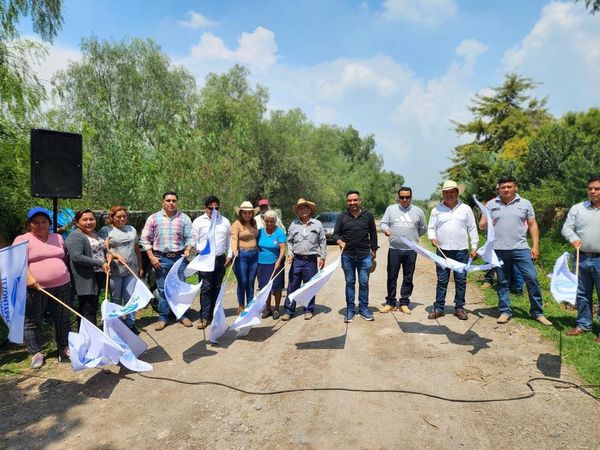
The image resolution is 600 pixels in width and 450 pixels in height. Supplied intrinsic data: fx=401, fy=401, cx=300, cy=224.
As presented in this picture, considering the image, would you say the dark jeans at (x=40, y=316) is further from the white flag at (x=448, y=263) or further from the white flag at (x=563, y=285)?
the white flag at (x=563, y=285)

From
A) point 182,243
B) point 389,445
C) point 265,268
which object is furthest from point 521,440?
point 182,243

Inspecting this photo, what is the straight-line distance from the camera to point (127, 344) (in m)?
4.43

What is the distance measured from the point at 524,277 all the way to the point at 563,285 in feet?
3.06

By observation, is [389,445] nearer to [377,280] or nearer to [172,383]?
[172,383]

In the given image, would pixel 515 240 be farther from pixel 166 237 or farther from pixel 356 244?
pixel 166 237

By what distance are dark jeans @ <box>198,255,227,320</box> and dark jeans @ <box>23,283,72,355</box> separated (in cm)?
173

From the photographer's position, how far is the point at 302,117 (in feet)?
97.2

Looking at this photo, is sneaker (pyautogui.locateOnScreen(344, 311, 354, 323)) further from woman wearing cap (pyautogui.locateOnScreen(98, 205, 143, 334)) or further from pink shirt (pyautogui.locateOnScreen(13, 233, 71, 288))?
pink shirt (pyautogui.locateOnScreen(13, 233, 71, 288))

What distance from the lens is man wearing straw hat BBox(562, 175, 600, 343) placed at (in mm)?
4867

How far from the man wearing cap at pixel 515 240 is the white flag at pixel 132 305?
455 centimetres

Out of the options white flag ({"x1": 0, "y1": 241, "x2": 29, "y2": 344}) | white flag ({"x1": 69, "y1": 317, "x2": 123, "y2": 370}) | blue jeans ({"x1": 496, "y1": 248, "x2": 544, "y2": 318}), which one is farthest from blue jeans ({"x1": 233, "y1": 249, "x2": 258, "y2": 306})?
blue jeans ({"x1": 496, "y1": 248, "x2": 544, "y2": 318})

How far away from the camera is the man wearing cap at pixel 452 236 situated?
5.70m

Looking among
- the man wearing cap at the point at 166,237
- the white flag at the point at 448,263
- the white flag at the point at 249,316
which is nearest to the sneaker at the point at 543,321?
the white flag at the point at 448,263

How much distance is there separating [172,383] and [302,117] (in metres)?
27.3
